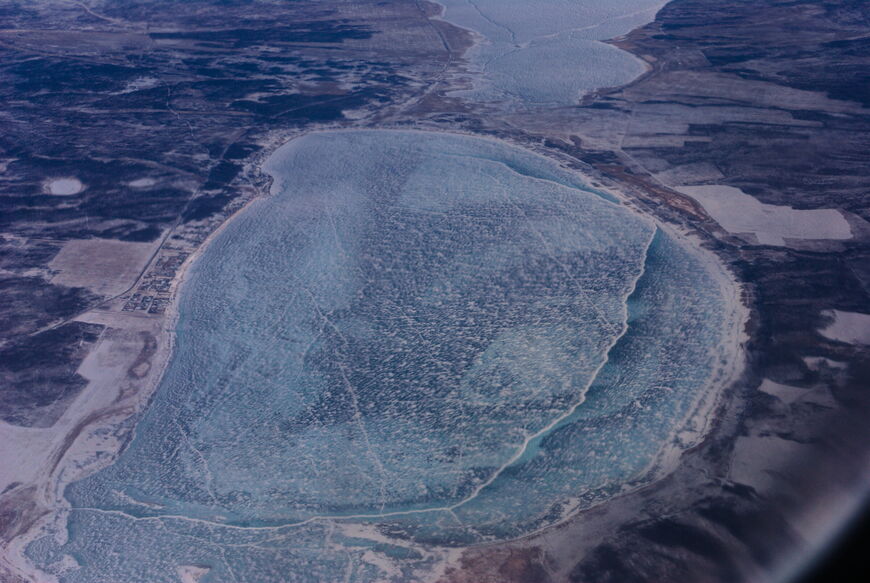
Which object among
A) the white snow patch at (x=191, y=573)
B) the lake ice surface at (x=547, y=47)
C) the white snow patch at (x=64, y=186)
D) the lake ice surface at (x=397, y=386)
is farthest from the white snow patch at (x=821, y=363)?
the white snow patch at (x=64, y=186)

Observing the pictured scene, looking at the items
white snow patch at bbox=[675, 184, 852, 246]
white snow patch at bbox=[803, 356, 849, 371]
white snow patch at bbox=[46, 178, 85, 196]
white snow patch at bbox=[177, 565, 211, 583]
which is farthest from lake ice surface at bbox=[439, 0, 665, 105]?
white snow patch at bbox=[177, 565, 211, 583]

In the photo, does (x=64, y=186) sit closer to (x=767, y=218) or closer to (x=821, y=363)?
(x=767, y=218)

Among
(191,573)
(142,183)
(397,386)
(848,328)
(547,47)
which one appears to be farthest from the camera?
(547,47)

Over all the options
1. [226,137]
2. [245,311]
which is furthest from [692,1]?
[245,311]

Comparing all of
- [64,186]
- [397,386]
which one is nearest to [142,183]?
[64,186]

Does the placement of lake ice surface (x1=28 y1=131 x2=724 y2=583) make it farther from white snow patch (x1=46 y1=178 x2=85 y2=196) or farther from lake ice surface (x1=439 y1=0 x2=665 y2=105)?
lake ice surface (x1=439 y1=0 x2=665 y2=105)

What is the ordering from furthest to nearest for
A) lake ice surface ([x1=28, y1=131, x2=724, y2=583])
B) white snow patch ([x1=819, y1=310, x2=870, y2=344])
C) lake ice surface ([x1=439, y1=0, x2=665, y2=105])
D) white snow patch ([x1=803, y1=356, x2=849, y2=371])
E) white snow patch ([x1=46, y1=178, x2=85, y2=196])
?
lake ice surface ([x1=439, y1=0, x2=665, y2=105])
white snow patch ([x1=46, y1=178, x2=85, y2=196])
white snow patch ([x1=819, y1=310, x2=870, y2=344])
white snow patch ([x1=803, y1=356, x2=849, y2=371])
lake ice surface ([x1=28, y1=131, x2=724, y2=583])

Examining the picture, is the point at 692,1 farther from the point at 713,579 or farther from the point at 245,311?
the point at 713,579
